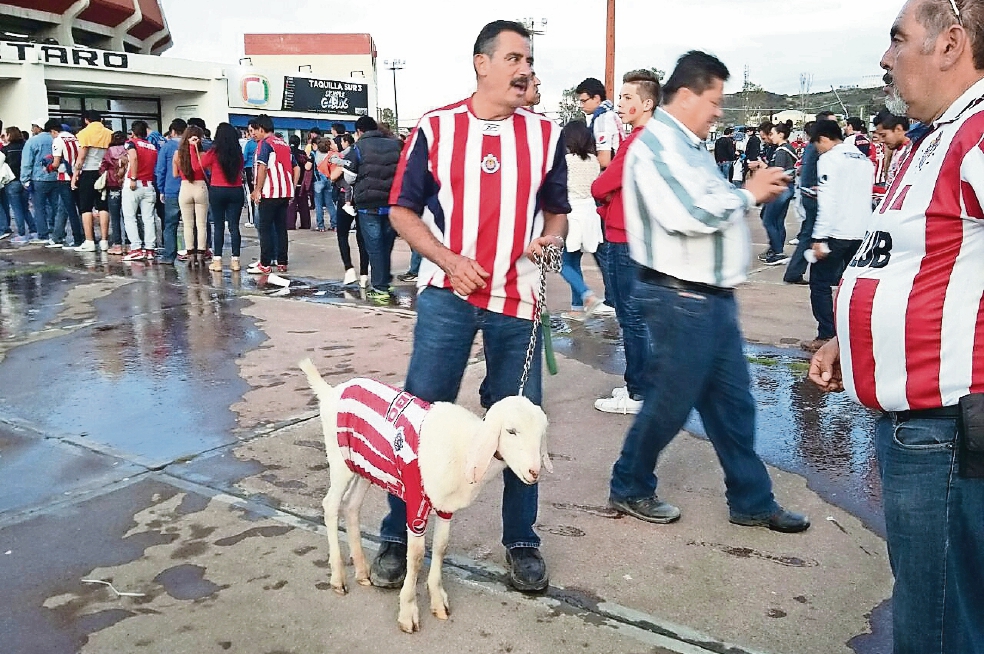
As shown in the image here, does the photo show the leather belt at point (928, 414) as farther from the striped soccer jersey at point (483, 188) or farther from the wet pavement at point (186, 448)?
the striped soccer jersey at point (483, 188)

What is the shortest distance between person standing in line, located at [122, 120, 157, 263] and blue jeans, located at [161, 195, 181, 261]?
13.6 inches

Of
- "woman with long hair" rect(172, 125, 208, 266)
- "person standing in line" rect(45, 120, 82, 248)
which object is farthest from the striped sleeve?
"person standing in line" rect(45, 120, 82, 248)

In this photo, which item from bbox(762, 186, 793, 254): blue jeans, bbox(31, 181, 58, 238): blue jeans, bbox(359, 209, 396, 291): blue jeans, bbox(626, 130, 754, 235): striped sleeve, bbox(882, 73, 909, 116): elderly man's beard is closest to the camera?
bbox(882, 73, 909, 116): elderly man's beard

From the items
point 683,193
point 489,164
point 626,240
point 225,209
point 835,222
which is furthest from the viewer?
point 225,209

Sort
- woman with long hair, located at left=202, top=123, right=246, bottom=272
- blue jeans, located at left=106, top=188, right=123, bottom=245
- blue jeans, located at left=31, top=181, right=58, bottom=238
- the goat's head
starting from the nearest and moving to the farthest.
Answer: the goat's head → woman with long hair, located at left=202, top=123, right=246, bottom=272 → blue jeans, located at left=106, top=188, right=123, bottom=245 → blue jeans, located at left=31, top=181, right=58, bottom=238

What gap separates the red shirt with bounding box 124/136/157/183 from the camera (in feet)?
39.4

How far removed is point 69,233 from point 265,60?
282 ft

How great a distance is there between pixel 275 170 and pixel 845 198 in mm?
6822

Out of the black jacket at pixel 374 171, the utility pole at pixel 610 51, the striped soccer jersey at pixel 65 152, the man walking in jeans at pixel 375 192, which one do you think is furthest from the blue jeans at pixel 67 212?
the utility pole at pixel 610 51

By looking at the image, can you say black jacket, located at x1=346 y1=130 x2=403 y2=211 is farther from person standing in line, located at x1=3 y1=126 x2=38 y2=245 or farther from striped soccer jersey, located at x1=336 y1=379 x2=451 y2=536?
person standing in line, located at x1=3 y1=126 x2=38 y2=245

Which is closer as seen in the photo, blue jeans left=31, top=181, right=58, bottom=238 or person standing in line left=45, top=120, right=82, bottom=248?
person standing in line left=45, top=120, right=82, bottom=248

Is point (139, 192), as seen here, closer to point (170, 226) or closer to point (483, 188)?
point (170, 226)

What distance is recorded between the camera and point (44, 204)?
14.6 meters

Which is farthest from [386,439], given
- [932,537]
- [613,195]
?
[613,195]
